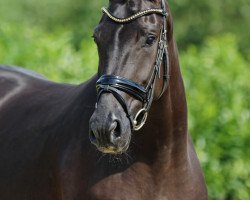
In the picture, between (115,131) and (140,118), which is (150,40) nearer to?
(140,118)

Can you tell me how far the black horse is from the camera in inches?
150

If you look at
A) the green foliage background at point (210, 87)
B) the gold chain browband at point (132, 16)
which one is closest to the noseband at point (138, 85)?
the gold chain browband at point (132, 16)

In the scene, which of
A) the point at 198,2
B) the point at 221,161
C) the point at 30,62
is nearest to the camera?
the point at 221,161

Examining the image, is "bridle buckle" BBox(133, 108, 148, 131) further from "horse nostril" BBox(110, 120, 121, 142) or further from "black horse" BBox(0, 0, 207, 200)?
"horse nostril" BBox(110, 120, 121, 142)

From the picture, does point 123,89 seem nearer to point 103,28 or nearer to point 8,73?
point 103,28

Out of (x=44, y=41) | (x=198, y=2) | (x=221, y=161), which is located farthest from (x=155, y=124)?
(x=198, y=2)

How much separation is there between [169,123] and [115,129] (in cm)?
63

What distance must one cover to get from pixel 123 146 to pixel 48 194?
1001 mm

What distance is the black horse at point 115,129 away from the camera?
12.5 feet

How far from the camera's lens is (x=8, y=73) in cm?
585

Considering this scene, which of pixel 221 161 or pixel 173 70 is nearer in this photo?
pixel 173 70

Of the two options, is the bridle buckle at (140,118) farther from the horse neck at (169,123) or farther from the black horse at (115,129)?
the horse neck at (169,123)

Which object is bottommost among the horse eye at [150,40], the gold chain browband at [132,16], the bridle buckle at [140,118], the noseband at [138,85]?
the bridle buckle at [140,118]

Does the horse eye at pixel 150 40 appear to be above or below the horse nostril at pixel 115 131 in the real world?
above
